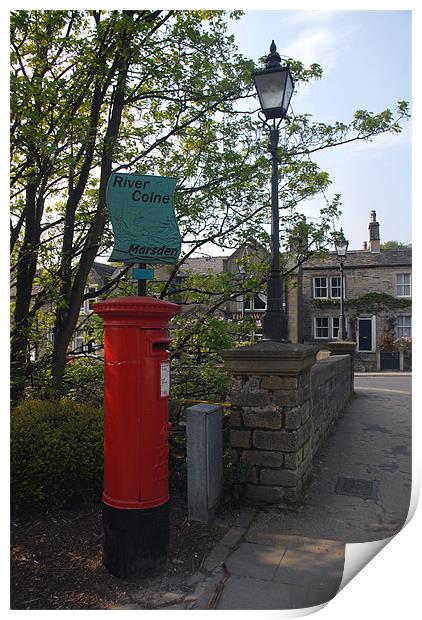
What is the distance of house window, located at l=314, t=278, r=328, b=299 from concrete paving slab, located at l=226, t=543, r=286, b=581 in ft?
90.6

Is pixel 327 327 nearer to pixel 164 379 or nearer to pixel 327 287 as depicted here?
pixel 327 287

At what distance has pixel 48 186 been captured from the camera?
6.53 metres

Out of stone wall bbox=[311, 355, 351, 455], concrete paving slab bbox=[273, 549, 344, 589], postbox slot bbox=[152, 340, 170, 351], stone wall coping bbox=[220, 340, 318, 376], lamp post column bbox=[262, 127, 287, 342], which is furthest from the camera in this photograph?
stone wall bbox=[311, 355, 351, 455]

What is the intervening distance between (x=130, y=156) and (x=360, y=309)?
81.3ft

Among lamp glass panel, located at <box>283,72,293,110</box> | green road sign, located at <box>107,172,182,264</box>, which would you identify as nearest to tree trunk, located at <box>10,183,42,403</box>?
green road sign, located at <box>107,172,182,264</box>

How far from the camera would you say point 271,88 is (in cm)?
435

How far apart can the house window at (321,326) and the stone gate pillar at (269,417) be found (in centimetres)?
2629

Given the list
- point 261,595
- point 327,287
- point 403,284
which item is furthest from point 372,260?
point 261,595

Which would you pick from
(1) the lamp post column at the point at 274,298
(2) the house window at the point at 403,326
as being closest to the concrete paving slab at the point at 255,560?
(1) the lamp post column at the point at 274,298

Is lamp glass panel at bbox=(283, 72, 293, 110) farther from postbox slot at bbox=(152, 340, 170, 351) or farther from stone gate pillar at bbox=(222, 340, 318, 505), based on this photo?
postbox slot at bbox=(152, 340, 170, 351)

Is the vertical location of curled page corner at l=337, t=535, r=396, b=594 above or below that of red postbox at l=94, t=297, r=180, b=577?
below

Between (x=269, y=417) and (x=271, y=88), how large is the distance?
317 cm

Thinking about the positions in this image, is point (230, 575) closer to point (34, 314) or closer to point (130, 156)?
point (34, 314)

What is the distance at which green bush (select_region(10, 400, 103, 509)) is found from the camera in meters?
3.96
